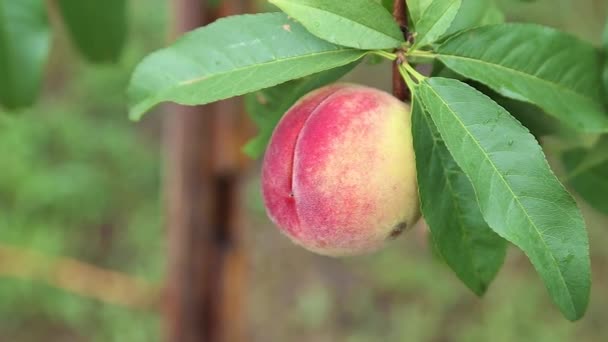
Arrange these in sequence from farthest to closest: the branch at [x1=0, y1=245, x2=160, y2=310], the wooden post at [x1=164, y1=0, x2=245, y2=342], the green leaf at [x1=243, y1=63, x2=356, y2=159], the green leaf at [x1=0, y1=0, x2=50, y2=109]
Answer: the branch at [x1=0, y1=245, x2=160, y2=310], the wooden post at [x1=164, y1=0, x2=245, y2=342], the green leaf at [x1=0, y1=0, x2=50, y2=109], the green leaf at [x1=243, y1=63, x2=356, y2=159]

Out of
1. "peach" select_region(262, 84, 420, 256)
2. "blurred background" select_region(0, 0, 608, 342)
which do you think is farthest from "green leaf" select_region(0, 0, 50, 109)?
"blurred background" select_region(0, 0, 608, 342)

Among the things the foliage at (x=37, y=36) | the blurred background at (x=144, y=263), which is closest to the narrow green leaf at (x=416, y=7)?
the foliage at (x=37, y=36)

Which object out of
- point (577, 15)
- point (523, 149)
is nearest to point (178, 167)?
point (523, 149)

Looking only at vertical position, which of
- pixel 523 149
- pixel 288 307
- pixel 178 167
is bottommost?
pixel 288 307

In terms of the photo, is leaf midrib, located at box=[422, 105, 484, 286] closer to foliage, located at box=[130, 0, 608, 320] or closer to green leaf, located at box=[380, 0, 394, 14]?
foliage, located at box=[130, 0, 608, 320]

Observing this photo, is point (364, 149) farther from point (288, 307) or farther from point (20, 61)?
point (288, 307)

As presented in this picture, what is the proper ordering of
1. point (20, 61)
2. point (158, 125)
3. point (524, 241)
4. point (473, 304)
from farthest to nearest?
point (158, 125), point (473, 304), point (20, 61), point (524, 241)

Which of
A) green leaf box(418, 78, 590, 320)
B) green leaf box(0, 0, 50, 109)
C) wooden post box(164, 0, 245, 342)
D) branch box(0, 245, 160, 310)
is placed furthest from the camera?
branch box(0, 245, 160, 310)
